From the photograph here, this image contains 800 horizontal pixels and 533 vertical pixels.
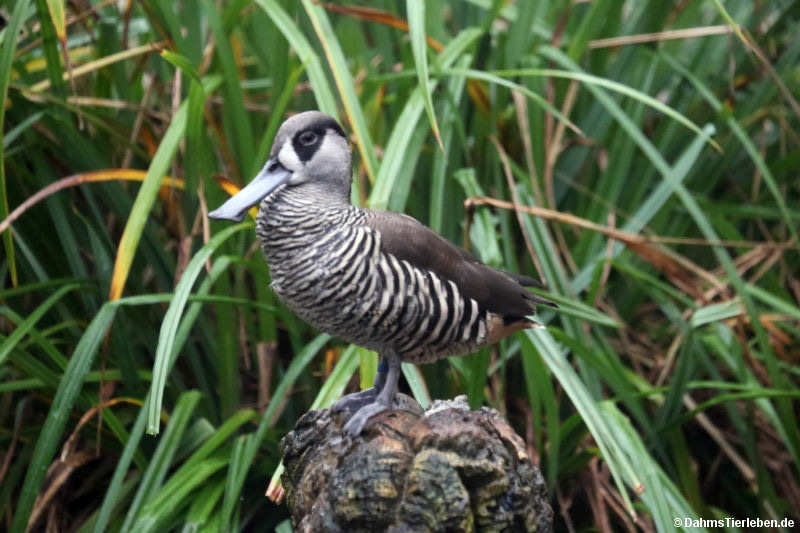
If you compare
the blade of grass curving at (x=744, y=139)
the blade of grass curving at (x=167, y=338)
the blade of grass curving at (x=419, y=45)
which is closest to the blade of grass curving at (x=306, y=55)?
the blade of grass curving at (x=419, y=45)

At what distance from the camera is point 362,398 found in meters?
2.23

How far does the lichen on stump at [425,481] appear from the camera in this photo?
1.84m

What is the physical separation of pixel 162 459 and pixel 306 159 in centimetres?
115

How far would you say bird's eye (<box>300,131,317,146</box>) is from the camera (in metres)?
2.08

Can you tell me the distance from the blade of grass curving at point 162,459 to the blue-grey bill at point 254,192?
101 cm

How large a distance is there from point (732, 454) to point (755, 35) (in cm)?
172

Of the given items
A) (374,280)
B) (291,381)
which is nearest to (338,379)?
(291,381)

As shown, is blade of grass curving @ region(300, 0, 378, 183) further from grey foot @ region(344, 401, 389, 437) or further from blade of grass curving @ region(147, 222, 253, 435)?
grey foot @ region(344, 401, 389, 437)

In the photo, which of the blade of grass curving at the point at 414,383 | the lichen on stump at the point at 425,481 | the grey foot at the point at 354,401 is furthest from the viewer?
the blade of grass curving at the point at 414,383

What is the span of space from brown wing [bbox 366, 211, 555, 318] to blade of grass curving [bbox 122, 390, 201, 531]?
40.5 inches

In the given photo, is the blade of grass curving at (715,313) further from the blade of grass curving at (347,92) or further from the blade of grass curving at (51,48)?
the blade of grass curving at (51,48)

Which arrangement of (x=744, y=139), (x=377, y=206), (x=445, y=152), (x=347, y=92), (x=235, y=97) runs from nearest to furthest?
(x=377, y=206)
(x=347, y=92)
(x=445, y=152)
(x=235, y=97)
(x=744, y=139)

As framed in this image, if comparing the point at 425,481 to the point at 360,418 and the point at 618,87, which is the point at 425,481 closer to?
the point at 360,418

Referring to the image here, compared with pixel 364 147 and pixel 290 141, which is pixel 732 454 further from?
pixel 290 141
